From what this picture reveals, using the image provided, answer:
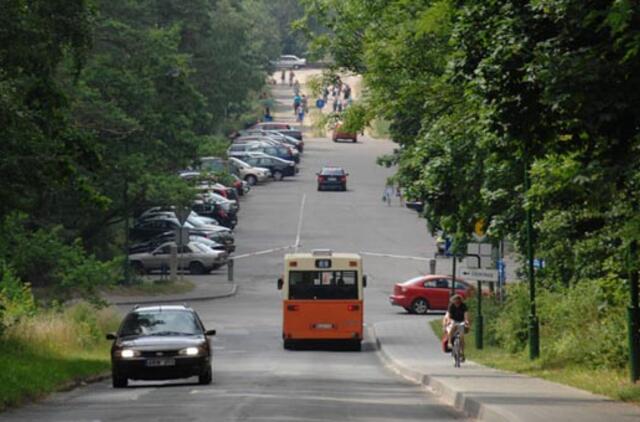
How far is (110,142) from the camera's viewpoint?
6159cm

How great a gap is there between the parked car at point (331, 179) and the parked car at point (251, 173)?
547cm

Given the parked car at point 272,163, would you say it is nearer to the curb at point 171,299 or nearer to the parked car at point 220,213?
the parked car at point 220,213

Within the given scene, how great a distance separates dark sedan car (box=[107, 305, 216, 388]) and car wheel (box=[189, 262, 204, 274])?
40.7 m

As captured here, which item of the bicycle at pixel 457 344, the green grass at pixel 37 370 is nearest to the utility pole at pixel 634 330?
the bicycle at pixel 457 344

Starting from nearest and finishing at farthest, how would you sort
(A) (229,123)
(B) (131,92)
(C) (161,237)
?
(B) (131,92)
(C) (161,237)
(A) (229,123)

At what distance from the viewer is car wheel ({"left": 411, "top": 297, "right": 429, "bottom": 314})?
5788cm

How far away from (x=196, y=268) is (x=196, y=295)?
937 cm

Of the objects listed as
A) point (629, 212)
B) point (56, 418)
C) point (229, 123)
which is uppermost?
point (229, 123)

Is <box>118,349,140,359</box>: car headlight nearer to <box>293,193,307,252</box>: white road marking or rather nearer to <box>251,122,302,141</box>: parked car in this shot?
<box>293,193,307,252</box>: white road marking

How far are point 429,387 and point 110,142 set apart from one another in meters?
35.4

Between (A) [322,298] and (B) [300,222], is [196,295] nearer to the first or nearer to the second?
(A) [322,298]

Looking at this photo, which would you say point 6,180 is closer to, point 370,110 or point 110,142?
point 370,110

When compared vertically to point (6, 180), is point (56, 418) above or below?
below

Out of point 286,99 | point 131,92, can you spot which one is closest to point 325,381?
point 131,92
